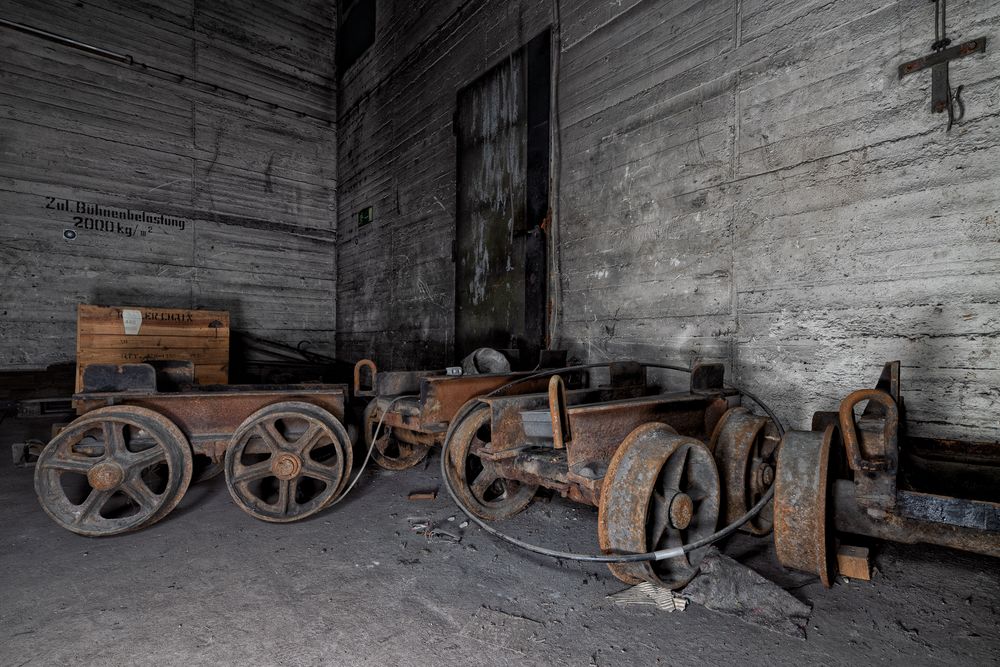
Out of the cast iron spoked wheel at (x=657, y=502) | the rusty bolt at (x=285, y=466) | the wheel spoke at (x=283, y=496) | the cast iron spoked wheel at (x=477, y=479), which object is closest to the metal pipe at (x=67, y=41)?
the rusty bolt at (x=285, y=466)

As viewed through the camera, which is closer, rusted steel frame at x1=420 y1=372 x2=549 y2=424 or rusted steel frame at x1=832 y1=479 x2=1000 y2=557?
rusted steel frame at x1=832 y1=479 x2=1000 y2=557

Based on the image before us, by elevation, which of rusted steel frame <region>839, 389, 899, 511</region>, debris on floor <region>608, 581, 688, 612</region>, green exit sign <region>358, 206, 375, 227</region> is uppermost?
green exit sign <region>358, 206, 375, 227</region>

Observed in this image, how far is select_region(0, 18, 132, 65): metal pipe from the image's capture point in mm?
7087

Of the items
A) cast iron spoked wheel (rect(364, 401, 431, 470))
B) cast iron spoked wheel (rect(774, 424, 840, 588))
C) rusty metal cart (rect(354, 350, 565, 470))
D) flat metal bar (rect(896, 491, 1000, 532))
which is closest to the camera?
flat metal bar (rect(896, 491, 1000, 532))

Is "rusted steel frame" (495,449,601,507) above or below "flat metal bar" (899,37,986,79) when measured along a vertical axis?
below

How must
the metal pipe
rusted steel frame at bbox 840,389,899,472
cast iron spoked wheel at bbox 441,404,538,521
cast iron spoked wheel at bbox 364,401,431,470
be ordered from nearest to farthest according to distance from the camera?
rusted steel frame at bbox 840,389,899,472 → cast iron spoked wheel at bbox 441,404,538,521 → cast iron spoked wheel at bbox 364,401,431,470 → the metal pipe

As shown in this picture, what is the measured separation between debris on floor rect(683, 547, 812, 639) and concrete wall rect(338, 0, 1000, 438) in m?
1.54

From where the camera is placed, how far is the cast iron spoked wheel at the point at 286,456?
2.92 metres

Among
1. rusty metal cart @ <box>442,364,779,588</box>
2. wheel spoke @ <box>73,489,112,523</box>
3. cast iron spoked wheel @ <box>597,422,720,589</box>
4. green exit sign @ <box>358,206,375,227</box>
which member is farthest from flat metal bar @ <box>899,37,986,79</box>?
green exit sign @ <box>358,206,375,227</box>

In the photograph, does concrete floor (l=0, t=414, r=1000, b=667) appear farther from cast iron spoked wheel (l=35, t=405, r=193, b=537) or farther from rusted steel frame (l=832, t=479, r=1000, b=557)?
rusted steel frame (l=832, t=479, r=1000, b=557)

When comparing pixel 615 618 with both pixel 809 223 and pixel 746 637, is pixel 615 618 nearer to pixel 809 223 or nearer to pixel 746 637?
pixel 746 637

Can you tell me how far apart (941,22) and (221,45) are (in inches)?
416

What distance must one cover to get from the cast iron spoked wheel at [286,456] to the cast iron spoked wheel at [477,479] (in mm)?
748

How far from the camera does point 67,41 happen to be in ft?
24.4
